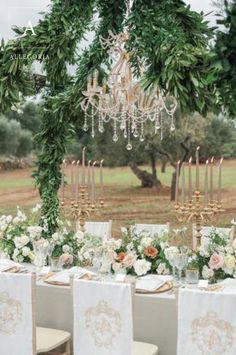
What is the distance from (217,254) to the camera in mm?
3172

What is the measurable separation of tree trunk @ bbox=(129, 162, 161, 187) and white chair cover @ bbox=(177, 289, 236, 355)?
239 inches

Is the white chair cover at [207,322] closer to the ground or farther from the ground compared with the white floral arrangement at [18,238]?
closer to the ground

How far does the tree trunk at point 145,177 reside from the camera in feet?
27.9

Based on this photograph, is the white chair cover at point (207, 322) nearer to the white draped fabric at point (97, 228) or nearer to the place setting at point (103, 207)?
the place setting at point (103, 207)

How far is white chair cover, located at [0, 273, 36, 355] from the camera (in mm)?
2746

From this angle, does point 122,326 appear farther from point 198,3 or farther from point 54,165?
point 198,3

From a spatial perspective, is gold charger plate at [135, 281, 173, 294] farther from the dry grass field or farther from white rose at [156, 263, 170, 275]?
the dry grass field

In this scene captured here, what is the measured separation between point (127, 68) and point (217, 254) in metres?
1.71

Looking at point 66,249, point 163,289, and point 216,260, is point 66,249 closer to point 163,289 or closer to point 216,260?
point 163,289

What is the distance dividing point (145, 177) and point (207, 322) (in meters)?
6.17

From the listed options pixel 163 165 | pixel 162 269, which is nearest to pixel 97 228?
pixel 162 269

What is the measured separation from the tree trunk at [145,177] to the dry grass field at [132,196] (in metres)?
0.08

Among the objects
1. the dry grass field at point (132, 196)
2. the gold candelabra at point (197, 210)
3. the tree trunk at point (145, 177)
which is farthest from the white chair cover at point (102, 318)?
the tree trunk at point (145, 177)

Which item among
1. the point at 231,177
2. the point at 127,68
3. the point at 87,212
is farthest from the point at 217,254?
the point at 231,177
